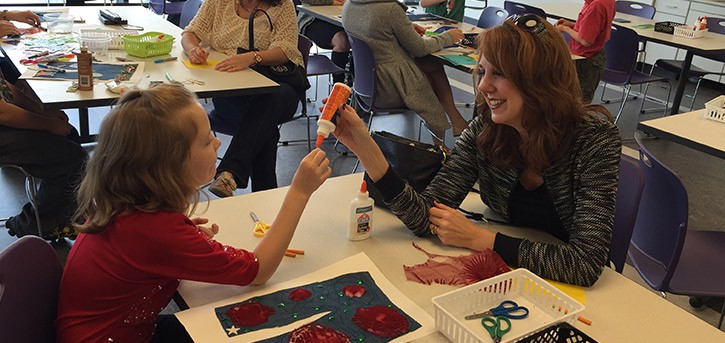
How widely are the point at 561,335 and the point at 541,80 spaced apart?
645 millimetres

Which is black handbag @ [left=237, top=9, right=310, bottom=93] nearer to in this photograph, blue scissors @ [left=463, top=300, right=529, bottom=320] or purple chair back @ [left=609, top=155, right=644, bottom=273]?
purple chair back @ [left=609, top=155, right=644, bottom=273]

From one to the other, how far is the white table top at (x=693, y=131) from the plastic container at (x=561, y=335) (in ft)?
5.44

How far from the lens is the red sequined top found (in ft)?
4.11

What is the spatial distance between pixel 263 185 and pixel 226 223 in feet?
5.55

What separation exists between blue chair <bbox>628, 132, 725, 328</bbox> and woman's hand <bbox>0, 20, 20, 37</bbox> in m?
2.95

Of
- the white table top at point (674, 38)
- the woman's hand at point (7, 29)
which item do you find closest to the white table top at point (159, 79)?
the woman's hand at point (7, 29)

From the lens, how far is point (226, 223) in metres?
1.60

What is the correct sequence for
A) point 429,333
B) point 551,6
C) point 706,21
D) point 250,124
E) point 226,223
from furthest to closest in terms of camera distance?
point 551,6 < point 706,21 < point 250,124 < point 226,223 < point 429,333

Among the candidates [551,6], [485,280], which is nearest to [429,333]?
[485,280]

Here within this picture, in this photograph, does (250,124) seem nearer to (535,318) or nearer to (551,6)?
(535,318)

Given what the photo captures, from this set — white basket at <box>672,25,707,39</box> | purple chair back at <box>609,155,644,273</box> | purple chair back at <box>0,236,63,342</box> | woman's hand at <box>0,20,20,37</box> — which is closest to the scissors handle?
purple chair back at <box>609,155,644,273</box>

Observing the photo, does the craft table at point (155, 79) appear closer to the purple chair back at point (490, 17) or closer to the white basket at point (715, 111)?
the white basket at point (715, 111)

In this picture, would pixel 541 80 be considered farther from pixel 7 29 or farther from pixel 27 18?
pixel 27 18

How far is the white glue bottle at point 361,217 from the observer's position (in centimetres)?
151
